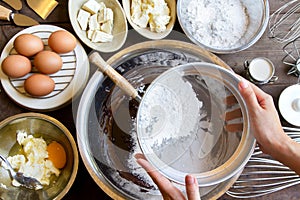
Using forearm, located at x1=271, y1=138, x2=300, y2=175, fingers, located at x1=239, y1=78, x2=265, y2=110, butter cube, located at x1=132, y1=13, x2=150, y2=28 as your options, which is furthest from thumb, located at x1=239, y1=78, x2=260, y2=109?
butter cube, located at x1=132, y1=13, x2=150, y2=28

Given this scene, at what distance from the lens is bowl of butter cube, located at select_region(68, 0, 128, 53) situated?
1326 mm

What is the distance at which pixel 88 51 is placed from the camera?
1.37 metres

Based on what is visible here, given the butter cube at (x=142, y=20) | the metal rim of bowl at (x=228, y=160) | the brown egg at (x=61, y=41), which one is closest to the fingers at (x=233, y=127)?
the metal rim of bowl at (x=228, y=160)

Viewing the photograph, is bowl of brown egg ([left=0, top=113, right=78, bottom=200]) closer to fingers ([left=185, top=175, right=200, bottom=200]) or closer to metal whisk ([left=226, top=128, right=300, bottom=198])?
fingers ([left=185, top=175, right=200, bottom=200])

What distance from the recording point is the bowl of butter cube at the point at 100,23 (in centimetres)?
133

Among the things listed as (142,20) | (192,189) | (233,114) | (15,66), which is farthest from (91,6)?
(192,189)

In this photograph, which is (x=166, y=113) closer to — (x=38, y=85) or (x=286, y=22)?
(x=38, y=85)

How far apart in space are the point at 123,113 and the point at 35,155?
0.25 metres

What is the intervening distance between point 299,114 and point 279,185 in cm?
20

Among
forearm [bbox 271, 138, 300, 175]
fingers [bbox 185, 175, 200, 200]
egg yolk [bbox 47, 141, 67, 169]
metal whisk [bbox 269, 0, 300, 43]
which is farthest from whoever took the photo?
metal whisk [bbox 269, 0, 300, 43]

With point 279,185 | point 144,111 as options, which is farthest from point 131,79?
Answer: point 279,185

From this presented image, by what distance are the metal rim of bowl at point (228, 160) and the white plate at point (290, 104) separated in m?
0.18

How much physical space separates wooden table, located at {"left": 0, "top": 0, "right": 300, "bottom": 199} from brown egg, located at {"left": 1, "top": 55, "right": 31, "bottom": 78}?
0.09 m

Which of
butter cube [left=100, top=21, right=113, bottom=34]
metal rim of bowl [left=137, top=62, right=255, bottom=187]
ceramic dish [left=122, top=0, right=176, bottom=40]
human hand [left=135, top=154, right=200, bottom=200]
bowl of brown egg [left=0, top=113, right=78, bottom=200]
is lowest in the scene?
bowl of brown egg [left=0, top=113, right=78, bottom=200]
